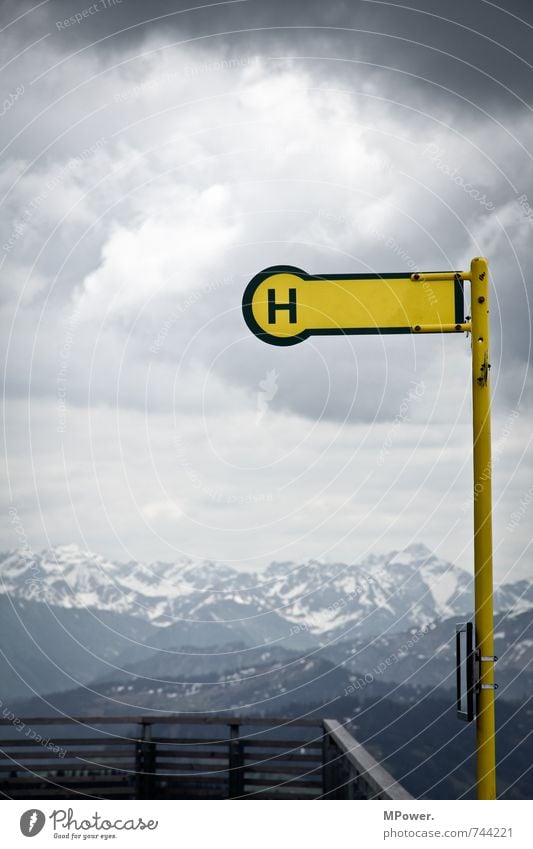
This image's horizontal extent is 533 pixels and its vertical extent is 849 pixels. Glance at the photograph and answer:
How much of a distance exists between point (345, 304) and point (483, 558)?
108cm

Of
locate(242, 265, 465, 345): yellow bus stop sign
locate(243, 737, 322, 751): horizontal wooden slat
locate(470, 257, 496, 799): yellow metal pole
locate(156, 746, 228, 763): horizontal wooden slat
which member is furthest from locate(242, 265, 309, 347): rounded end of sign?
locate(156, 746, 228, 763): horizontal wooden slat

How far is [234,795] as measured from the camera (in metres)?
7.88

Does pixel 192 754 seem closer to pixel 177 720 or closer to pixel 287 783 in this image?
pixel 177 720

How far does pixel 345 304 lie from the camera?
10.3 feet

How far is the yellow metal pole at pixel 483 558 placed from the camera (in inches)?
116

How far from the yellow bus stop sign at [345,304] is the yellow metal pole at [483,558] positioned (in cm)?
16

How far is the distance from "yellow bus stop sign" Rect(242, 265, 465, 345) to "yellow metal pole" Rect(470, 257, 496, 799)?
16 cm

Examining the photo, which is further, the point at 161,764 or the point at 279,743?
the point at 161,764

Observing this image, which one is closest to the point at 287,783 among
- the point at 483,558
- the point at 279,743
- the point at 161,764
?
the point at 279,743

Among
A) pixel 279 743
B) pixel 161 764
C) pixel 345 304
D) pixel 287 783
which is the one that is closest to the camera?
pixel 345 304

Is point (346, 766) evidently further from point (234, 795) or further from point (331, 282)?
point (331, 282)

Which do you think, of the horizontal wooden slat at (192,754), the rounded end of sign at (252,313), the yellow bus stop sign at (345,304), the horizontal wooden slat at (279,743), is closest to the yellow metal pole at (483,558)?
the yellow bus stop sign at (345,304)
